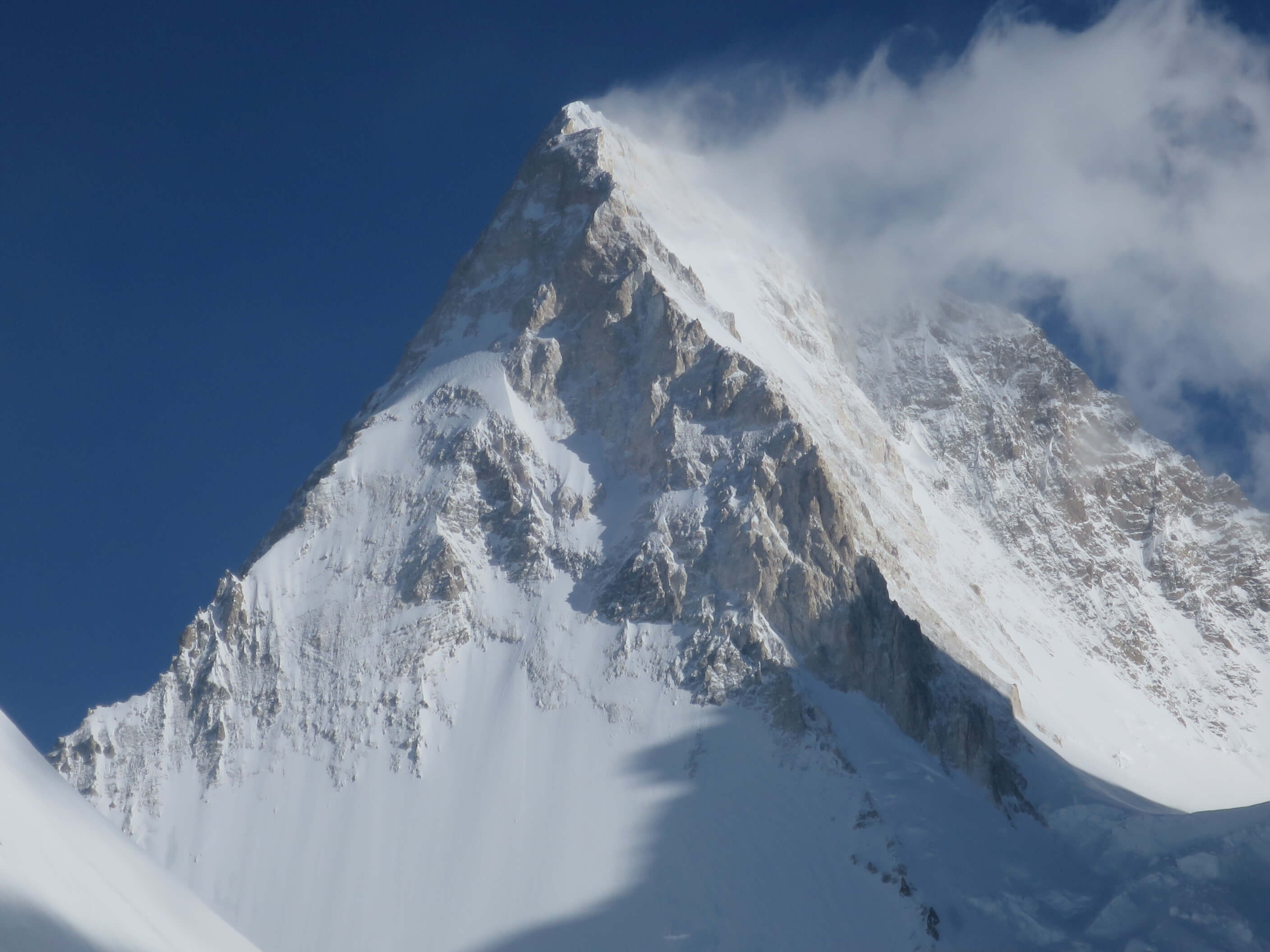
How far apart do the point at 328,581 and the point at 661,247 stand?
56126 mm

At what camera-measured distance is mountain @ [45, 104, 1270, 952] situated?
106 m

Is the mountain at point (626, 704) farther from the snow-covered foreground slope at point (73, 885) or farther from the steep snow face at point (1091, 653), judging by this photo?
the snow-covered foreground slope at point (73, 885)

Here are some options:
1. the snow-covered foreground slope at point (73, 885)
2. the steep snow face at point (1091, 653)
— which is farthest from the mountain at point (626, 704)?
the snow-covered foreground slope at point (73, 885)

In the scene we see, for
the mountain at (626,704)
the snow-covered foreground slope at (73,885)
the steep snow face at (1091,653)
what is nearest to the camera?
the snow-covered foreground slope at (73,885)

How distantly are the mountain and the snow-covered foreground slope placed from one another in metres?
60.4

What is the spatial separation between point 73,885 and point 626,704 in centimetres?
8240

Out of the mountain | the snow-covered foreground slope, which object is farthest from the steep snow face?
the snow-covered foreground slope

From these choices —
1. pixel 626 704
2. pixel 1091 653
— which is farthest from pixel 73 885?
pixel 1091 653

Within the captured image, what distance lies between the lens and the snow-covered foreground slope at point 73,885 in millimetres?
36219

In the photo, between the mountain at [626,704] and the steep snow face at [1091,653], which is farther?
the steep snow face at [1091,653]

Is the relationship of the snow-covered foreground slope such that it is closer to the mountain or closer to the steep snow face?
the mountain

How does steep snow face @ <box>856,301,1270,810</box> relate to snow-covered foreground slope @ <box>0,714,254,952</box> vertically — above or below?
above

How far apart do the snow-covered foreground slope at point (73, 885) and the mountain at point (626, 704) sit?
198ft

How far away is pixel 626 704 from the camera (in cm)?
12044
